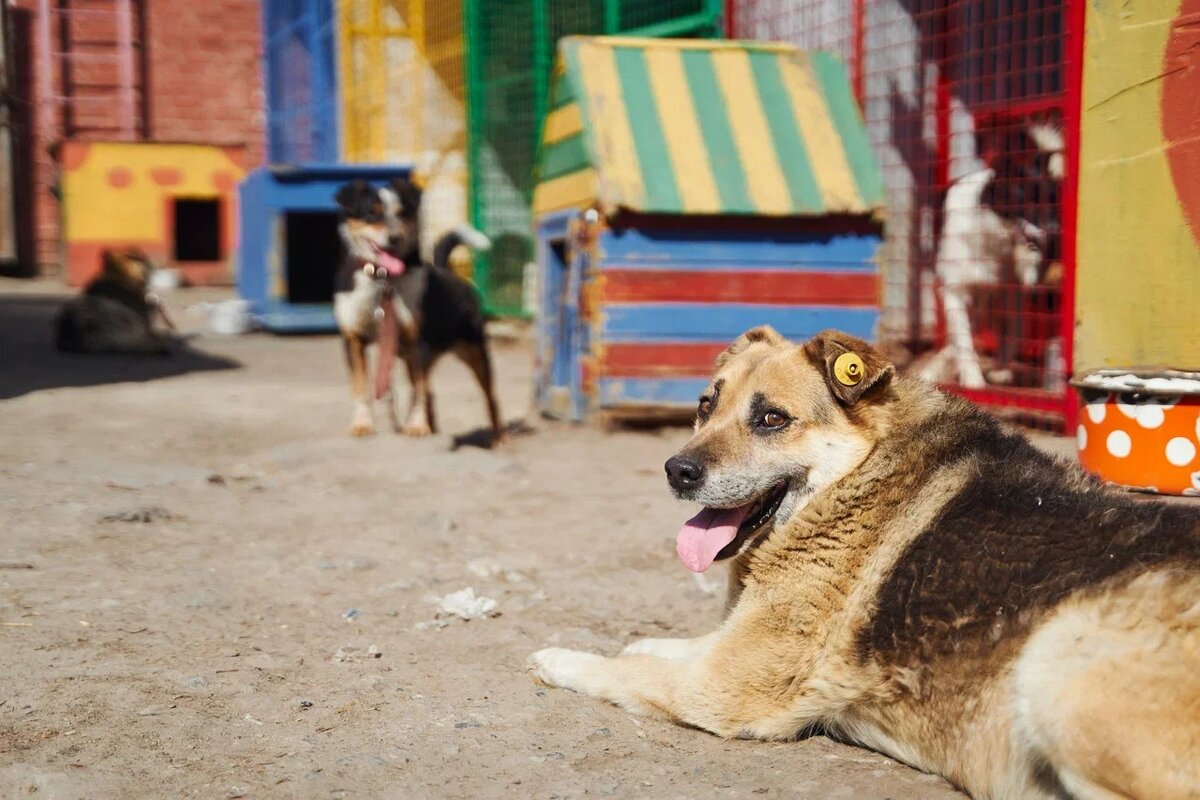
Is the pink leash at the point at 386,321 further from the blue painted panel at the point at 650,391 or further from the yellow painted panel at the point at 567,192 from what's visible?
the blue painted panel at the point at 650,391

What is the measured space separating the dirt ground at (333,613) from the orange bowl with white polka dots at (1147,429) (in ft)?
4.47

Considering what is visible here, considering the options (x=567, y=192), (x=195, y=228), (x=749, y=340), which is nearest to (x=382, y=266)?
(x=567, y=192)

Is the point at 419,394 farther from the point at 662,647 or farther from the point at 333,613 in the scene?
the point at 662,647

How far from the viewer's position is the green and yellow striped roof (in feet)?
22.0

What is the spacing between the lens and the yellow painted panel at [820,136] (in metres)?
6.81

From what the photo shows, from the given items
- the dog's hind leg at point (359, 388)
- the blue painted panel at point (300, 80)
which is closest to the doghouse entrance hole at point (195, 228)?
the blue painted panel at point (300, 80)

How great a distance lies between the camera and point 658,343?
22.3 feet

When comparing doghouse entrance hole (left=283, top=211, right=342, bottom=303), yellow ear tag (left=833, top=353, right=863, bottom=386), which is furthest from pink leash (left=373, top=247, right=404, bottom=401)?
doghouse entrance hole (left=283, top=211, right=342, bottom=303)

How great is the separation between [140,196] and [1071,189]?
14.4 metres

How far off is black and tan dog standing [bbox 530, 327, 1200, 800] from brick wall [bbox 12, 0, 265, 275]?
17.5 meters

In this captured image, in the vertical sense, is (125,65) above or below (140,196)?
above

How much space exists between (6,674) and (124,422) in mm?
4191

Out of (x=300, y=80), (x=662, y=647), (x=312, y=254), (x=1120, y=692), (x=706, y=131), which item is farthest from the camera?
(x=300, y=80)

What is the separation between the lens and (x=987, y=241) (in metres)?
7.43
